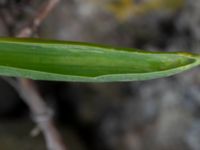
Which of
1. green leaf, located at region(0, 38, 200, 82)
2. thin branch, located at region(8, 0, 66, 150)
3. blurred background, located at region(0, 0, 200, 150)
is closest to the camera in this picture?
green leaf, located at region(0, 38, 200, 82)

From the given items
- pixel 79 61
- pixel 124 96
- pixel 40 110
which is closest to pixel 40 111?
pixel 40 110

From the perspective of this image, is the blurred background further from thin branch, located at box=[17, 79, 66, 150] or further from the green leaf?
the green leaf

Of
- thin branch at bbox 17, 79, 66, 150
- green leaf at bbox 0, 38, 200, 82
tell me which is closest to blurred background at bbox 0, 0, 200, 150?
thin branch at bbox 17, 79, 66, 150

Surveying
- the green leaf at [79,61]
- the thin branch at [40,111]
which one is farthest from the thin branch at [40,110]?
the green leaf at [79,61]

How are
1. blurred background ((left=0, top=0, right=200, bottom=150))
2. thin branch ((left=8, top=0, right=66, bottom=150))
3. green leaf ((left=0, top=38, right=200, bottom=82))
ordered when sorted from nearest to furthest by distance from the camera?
green leaf ((left=0, top=38, right=200, bottom=82))
thin branch ((left=8, top=0, right=66, bottom=150))
blurred background ((left=0, top=0, right=200, bottom=150))

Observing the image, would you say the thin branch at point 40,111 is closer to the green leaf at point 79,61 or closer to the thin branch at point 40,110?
the thin branch at point 40,110

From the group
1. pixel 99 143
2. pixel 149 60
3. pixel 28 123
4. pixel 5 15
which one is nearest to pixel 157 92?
pixel 99 143

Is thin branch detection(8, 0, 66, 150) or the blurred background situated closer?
thin branch detection(8, 0, 66, 150)
